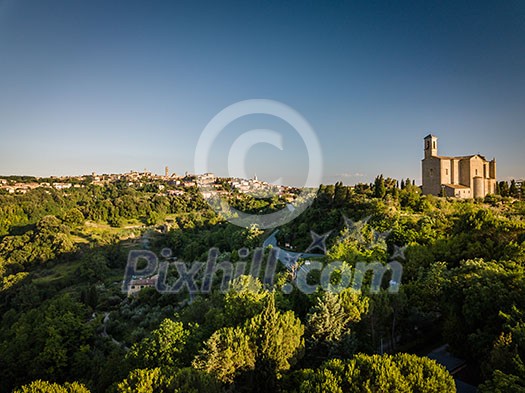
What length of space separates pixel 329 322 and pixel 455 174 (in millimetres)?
26163

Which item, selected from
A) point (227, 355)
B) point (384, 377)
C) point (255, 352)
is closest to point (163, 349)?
point (227, 355)

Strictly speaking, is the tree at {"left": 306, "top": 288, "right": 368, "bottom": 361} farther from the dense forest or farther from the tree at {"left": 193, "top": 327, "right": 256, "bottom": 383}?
the tree at {"left": 193, "top": 327, "right": 256, "bottom": 383}

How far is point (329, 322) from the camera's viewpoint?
10.7m

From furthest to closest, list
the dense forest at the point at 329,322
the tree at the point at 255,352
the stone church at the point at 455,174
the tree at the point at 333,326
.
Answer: the stone church at the point at 455,174 → the tree at the point at 333,326 → the tree at the point at 255,352 → the dense forest at the point at 329,322

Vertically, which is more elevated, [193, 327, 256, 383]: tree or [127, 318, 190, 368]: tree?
[193, 327, 256, 383]: tree

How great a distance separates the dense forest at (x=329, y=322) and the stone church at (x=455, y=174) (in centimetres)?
209

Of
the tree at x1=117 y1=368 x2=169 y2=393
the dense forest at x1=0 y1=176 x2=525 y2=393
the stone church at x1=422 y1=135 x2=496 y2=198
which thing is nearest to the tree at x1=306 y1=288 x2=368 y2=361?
the dense forest at x1=0 y1=176 x2=525 y2=393

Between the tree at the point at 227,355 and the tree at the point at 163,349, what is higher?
the tree at the point at 227,355

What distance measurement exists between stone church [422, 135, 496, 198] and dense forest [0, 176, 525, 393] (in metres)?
2.09

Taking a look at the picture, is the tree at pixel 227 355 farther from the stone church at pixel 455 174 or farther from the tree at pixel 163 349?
the stone church at pixel 455 174

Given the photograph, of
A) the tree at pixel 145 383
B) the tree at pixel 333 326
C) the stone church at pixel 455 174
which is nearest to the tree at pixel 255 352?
the tree at pixel 333 326

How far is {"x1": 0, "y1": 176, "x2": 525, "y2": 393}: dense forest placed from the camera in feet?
26.1

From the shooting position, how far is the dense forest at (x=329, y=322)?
7961 millimetres

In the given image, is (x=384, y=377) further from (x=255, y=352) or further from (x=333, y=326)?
(x=255, y=352)
